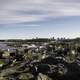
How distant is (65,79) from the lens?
28906mm

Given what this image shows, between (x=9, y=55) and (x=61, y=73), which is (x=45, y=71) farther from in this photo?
(x=9, y=55)

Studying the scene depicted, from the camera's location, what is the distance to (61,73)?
30.9 meters

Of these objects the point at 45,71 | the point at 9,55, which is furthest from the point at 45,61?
the point at 9,55

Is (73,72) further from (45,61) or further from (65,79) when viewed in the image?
(45,61)

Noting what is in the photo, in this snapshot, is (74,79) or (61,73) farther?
(61,73)

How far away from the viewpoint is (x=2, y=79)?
29.7m

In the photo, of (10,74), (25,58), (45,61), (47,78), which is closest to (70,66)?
(47,78)

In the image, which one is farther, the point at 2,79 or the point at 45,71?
the point at 45,71

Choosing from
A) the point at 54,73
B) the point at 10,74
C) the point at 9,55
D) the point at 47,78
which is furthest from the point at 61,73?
the point at 9,55

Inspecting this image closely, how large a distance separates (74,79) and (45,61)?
14.9m

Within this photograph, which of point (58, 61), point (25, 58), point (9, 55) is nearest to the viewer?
point (58, 61)

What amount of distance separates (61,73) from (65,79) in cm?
203

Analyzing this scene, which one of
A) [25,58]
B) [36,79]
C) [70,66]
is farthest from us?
[25,58]

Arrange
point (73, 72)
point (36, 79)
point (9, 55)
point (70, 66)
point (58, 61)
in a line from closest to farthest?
point (36, 79), point (73, 72), point (70, 66), point (58, 61), point (9, 55)
